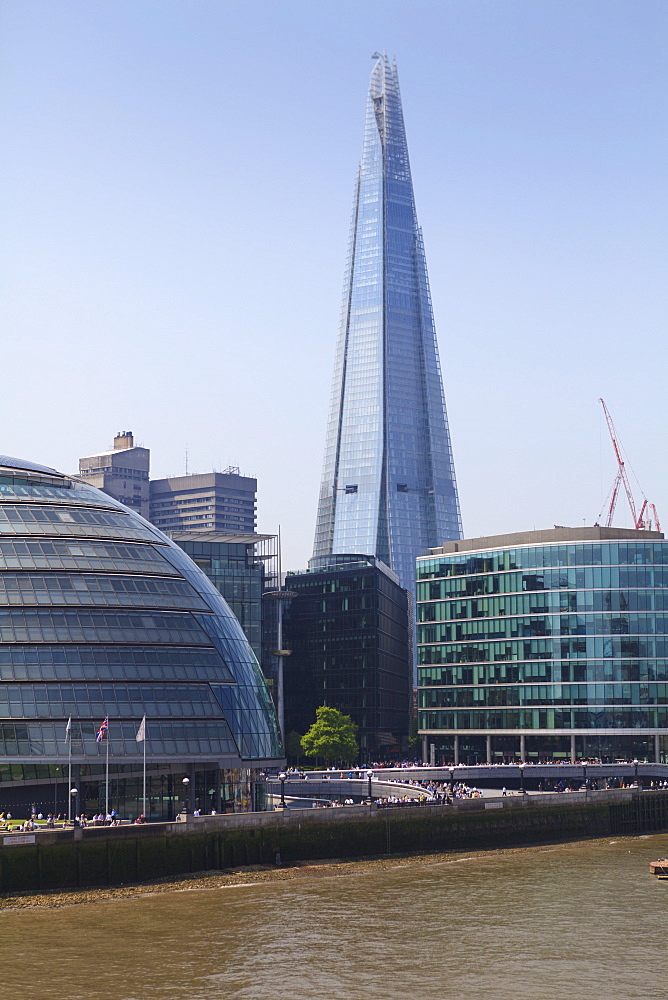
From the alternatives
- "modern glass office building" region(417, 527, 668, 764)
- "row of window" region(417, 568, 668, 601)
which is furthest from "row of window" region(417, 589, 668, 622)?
"row of window" region(417, 568, 668, 601)

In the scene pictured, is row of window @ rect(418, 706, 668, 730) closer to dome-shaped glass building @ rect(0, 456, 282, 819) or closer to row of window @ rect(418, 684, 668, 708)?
row of window @ rect(418, 684, 668, 708)

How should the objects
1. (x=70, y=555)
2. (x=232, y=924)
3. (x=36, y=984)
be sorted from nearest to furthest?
(x=36, y=984), (x=232, y=924), (x=70, y=555)

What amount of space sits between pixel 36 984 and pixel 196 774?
42.5m

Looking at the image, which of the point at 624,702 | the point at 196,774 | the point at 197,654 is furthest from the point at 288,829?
the point at 624,702

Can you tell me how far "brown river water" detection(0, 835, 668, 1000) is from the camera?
55.5m

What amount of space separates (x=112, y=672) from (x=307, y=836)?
18.1 m

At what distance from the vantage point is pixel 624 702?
531 ft

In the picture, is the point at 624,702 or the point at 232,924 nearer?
the point at 232,924

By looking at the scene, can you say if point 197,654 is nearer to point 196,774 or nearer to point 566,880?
point 196,774

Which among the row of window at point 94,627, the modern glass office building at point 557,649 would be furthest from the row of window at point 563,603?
the row of window at point 94,627

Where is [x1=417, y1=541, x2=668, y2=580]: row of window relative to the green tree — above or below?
above

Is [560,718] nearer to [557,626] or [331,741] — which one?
[557,626]

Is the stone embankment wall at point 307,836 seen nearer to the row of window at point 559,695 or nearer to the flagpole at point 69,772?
the flagpole at point 69,772

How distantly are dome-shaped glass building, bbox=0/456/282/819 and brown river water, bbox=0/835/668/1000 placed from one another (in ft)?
54.8
